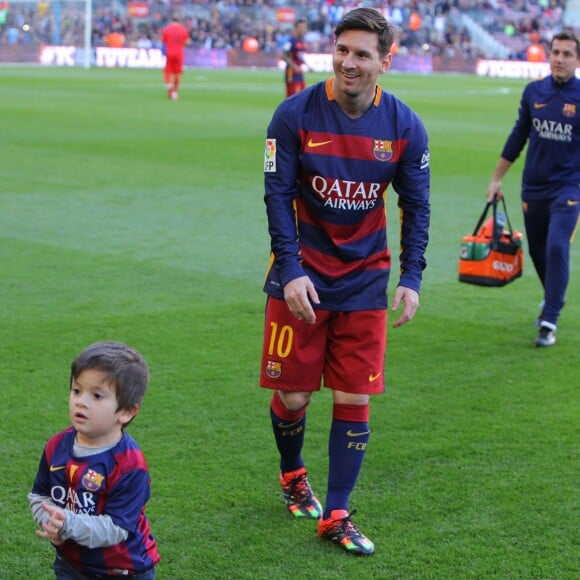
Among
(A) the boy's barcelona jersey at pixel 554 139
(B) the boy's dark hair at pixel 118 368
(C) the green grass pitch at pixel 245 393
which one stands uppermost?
(A) the boy's barcelona jersey at pixel 554 139

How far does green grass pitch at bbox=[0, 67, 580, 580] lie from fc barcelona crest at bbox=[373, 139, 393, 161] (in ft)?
5.11

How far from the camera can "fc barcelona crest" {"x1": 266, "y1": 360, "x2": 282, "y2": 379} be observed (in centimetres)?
479

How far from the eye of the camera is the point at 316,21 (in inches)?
2312

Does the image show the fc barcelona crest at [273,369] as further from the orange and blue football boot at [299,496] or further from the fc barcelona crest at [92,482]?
the fc barcelona crest at [92,482]

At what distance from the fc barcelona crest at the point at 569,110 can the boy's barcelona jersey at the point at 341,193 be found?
3347 millimetres

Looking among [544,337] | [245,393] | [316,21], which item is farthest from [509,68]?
[245,393]

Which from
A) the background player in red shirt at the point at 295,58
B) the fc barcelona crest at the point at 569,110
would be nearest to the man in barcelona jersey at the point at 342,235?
the fc barcelona crest at the point at 569,110

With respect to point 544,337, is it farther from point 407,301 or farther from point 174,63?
point 174,63

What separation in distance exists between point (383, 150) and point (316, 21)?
183ft

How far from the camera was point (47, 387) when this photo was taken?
6.54 meters

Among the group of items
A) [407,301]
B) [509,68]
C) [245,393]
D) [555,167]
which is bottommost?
[245,393]

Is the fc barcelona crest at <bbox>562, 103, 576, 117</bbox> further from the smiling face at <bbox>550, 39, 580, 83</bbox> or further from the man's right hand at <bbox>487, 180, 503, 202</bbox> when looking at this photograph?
the man's right hand at <bbox>487, 180, 503, 202</bbox>

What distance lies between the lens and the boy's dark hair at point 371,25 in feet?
14.6

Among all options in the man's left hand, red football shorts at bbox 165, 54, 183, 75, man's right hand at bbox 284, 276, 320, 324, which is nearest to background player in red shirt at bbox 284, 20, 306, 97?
red football shorts at bbox 165, 54, 183, 75
